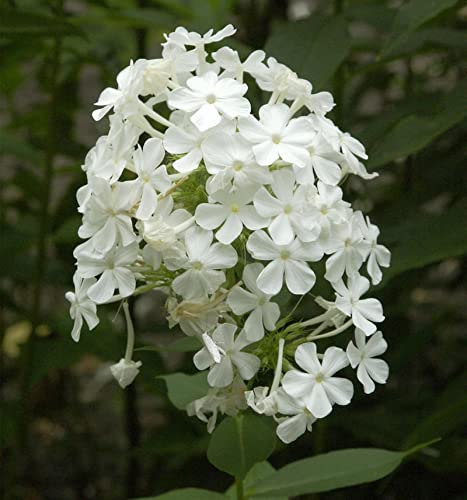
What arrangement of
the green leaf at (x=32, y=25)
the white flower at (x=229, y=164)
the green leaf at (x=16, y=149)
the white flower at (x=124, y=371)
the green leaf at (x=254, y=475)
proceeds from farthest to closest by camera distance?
1. the green leaf at (x=16, y=149)
2. the green leaf at (x=32, y=25)
3. the green leaf at (x=254, y=475)
4. the white flower at (x=124, y=371)
5. the white flower at (x=229, y=164)

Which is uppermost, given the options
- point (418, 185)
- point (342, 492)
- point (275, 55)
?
point (275, 55)

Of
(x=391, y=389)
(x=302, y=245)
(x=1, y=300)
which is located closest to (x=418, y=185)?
(x=391, y=389)

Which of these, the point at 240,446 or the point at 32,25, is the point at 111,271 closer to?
the point at 240,446

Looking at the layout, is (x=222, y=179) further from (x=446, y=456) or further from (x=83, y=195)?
(x=446, y=456)

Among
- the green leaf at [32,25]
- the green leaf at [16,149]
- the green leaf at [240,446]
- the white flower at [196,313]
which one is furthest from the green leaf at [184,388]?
the green leaf at [16,149]

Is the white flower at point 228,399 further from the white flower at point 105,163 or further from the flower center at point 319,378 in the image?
the white flower at point 105,163


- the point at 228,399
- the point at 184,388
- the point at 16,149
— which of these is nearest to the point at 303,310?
the point at 184,388

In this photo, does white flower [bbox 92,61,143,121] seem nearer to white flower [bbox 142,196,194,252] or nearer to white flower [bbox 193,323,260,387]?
white flower [bbox 142,196,194,252]

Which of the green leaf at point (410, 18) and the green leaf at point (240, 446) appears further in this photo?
the green leaf at point (410, 18)
